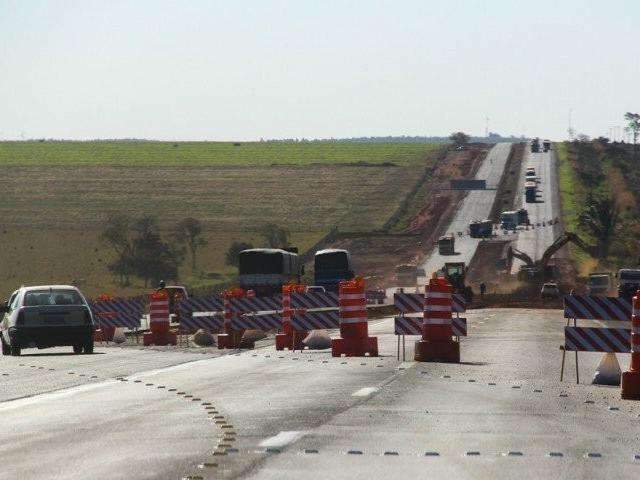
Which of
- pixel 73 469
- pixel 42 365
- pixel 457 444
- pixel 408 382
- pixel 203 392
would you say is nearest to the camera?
pixel 73 469

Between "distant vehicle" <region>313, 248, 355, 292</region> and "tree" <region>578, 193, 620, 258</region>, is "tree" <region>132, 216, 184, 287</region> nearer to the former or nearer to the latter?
"distant vehicle" <region>313, 248, 355, 292</region>

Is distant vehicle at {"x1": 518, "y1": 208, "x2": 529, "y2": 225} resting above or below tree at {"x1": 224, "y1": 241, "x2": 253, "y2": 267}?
above

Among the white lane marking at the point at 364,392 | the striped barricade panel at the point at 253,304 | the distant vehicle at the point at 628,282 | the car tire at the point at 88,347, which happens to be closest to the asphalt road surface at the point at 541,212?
the distant vehicle at the point at 628,282

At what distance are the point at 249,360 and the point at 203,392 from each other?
8490mm

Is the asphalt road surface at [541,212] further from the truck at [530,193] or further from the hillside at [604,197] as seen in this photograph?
the hillside at [604,197]

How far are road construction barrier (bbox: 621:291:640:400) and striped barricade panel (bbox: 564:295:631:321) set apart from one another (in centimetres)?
237

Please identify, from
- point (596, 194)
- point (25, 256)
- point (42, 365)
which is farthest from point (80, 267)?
point (42, 365)

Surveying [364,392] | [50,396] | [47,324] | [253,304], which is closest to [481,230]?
[253,304]

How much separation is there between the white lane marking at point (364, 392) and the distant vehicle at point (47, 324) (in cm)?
1448

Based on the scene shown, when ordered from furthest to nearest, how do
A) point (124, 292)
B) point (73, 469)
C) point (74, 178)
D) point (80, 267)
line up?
point (74, 178), point (80, 267), point (124, 292), point (73, 469)

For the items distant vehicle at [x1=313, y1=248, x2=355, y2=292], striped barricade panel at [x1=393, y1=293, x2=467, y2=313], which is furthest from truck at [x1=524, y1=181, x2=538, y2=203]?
striped barricade panel at [x1=393, y1=293, x2=467, y2=313]

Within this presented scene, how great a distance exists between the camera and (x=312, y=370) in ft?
80.3

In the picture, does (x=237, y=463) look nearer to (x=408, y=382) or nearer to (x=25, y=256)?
(x=408, y=382)

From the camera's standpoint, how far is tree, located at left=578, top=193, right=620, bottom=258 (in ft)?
390
